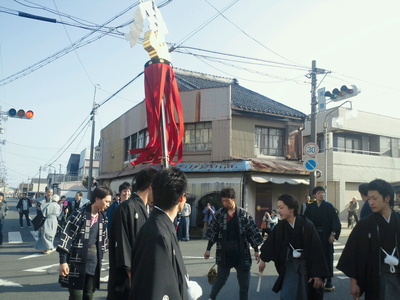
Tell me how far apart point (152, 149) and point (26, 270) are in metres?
5.42

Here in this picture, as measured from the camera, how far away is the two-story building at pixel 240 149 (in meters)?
16.3

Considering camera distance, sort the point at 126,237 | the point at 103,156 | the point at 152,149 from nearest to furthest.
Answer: the point at 126,237
the point at 152,149
the point at 103,156

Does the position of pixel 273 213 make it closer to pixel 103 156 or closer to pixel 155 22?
pixel 155 22

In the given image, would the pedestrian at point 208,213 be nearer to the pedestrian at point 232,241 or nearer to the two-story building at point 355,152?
the two-story building at point 355,152

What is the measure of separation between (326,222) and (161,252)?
5.45 metres

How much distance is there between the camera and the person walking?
1977 mm

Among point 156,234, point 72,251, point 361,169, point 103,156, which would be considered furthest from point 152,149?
point 103,156

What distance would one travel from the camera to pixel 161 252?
2.06 meters

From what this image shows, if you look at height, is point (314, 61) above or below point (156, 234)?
above

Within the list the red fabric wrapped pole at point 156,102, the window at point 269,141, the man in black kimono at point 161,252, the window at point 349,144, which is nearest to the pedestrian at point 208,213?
the window at point 269,141

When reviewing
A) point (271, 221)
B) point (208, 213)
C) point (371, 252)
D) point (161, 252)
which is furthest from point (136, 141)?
point (161, 252)

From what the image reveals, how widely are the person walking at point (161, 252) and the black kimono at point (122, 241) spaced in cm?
114

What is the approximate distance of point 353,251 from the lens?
4.07 meters

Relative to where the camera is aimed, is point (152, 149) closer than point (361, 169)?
Yes
